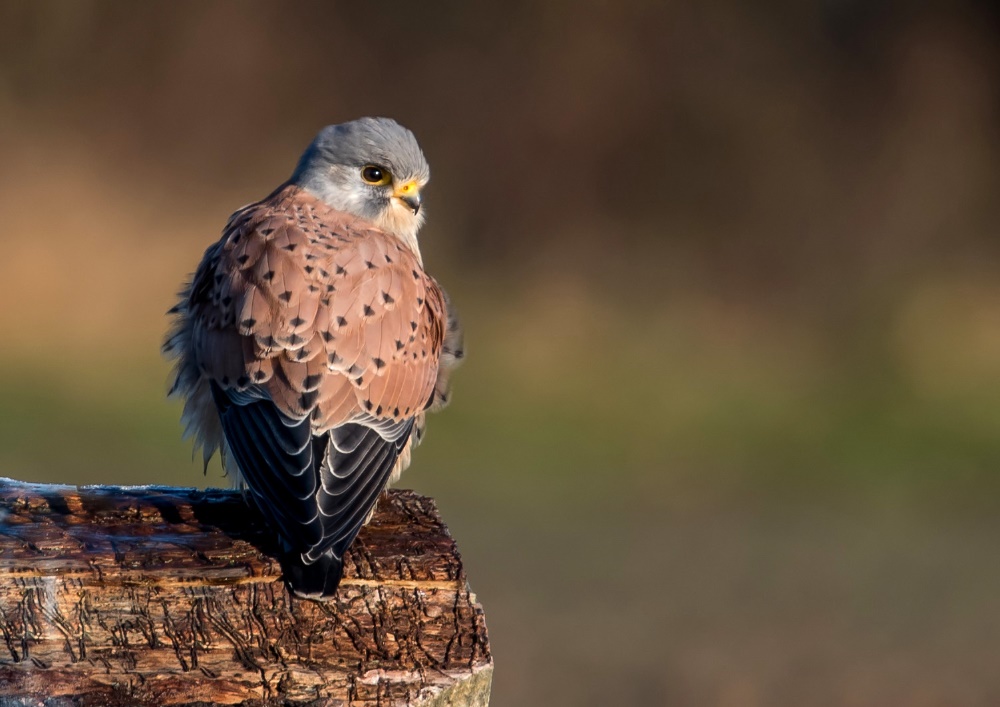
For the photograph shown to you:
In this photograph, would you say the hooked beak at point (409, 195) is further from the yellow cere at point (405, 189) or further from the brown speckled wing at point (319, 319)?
the brown speckled wing at point (319, 319)

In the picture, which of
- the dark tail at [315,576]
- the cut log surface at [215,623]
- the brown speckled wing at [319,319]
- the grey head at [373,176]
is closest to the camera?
the cut log surface at [215,623]

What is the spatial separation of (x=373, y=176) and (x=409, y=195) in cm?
10

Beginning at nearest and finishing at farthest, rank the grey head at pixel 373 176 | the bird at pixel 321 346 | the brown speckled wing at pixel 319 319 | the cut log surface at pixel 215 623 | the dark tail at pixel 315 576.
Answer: the cut log surface at pixel 215 623 → the dark tail at pixel 315 576 → the bird at pixel 321 346 → the brown speckled wing at pixel 319 319 → the grey head at pixel 373 176

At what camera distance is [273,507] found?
6.64 feet

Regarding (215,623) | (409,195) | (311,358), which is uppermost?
(409,195)

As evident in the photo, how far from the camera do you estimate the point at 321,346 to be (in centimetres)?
229

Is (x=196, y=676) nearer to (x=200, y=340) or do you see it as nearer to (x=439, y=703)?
(x=439, y=703)

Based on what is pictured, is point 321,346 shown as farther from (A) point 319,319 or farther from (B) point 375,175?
(B) point 375,175

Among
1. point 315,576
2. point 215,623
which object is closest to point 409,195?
point 315,576

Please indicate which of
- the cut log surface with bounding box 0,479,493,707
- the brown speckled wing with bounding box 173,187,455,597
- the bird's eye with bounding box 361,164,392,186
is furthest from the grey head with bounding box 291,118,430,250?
the cut log surface with bounding box 0,479,493,707

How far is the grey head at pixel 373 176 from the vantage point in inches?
111

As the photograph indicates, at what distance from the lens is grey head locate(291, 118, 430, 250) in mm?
2826

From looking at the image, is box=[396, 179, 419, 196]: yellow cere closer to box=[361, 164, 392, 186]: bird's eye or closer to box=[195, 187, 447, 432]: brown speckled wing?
box=[361, 164, 392, 186]: bird's eye

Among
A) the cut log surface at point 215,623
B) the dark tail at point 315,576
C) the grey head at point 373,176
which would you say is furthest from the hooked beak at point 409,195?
the dark tail at point 315,576
